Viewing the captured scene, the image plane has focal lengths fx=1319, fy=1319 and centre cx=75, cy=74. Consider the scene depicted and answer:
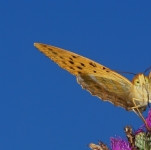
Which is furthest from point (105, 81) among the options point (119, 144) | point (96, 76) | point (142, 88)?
point (119, 144)

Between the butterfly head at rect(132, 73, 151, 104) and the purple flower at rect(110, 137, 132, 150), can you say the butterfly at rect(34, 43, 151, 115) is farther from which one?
the purple flower at rect(110, 137, 132, 150)

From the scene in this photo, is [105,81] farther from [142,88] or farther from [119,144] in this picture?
[119,144]

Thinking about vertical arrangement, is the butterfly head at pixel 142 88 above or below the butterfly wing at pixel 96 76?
below

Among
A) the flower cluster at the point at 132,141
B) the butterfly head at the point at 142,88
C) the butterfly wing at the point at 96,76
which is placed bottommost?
the flower cluster at the point at 132,141

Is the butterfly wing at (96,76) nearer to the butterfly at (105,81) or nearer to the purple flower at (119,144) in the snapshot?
the butterfly at (105,81)

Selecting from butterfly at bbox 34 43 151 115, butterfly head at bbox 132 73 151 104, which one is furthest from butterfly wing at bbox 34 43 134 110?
butterfly head at bbox 132 73 151 104

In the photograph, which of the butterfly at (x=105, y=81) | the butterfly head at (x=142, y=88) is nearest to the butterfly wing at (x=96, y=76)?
the butterfly at (x=105, y=81)

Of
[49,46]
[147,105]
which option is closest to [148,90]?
[147,105]
